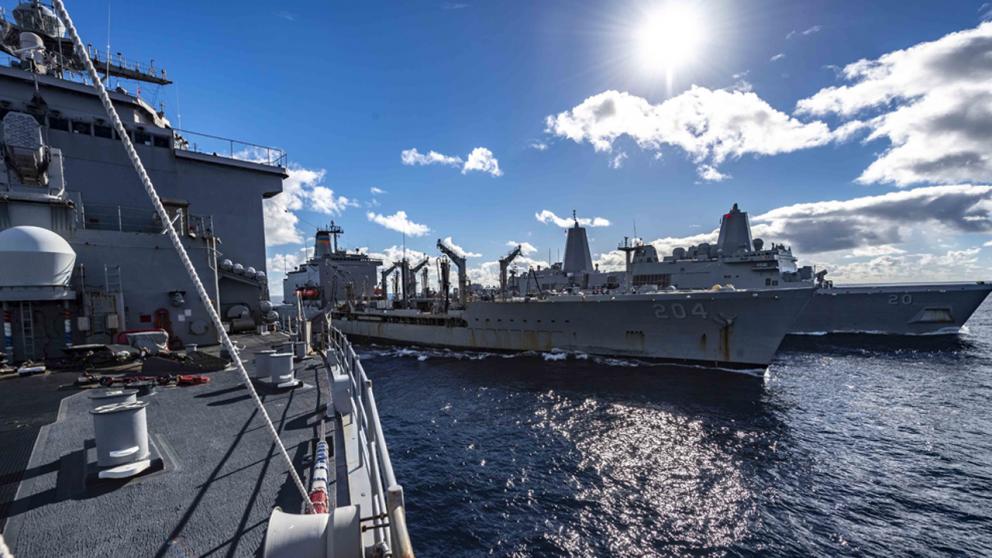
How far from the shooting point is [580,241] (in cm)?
4316

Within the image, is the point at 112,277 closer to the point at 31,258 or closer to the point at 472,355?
the point at 31,258

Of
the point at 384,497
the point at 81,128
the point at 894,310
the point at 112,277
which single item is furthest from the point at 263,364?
the point at 894,310

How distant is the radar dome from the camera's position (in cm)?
869

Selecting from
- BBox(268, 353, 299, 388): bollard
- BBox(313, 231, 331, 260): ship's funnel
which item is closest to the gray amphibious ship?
BBox(268, 353, 299, 388): bollard

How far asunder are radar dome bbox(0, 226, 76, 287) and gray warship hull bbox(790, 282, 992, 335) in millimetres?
44869

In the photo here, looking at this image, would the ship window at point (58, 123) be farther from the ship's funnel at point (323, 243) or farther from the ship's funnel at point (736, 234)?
the ship's funnel at point (736, 234)

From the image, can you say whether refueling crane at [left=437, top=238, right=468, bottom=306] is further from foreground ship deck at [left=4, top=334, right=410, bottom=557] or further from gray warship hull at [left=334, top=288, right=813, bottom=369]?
foreground ship deck at [left=4, top=334, right=410, bottom=557]

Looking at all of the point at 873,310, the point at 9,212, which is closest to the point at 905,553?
the point at 9,212

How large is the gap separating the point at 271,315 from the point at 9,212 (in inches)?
313

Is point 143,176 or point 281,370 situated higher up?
point 143,176

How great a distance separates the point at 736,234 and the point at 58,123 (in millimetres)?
42520

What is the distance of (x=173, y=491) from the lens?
3686 millimetres

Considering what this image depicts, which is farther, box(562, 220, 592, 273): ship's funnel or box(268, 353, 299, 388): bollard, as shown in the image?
box(562, 220, 592, 273): ship's funnel

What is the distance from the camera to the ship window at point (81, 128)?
13.5 metres
